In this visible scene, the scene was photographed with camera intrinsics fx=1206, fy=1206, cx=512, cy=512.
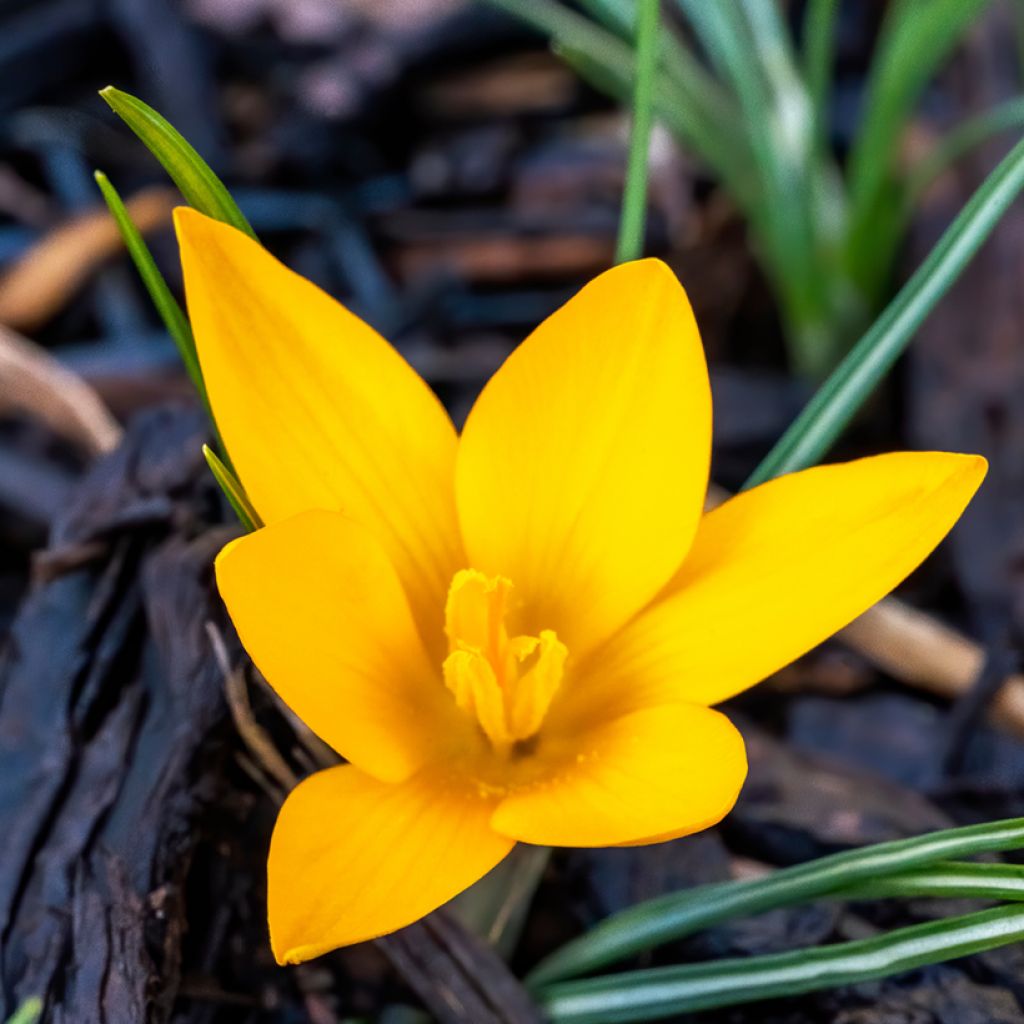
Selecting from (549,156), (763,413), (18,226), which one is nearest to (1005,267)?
(763,413)

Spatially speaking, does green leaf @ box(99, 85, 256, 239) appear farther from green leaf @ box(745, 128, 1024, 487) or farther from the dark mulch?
green leaf @ box(745, 128, 1024, 487)

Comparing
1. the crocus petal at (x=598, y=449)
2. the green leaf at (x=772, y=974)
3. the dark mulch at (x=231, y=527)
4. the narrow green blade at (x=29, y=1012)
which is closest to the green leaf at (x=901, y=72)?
the dark mulch at (x=231, y=527)

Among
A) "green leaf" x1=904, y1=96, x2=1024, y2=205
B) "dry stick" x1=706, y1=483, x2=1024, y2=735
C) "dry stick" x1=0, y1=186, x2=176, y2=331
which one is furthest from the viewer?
"dry stick" x1=0, y1=186, x2=176, y2=331

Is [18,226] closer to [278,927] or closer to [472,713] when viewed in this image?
[472,713]

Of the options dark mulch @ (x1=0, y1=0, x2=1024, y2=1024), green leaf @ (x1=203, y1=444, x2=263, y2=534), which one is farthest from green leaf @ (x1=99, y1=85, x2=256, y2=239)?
dark mulch @ (x1=0, y1=0, x2=1024, y2=1024)

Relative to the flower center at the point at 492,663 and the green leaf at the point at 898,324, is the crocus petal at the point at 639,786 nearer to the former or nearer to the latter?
the flower center at the point at 492,663

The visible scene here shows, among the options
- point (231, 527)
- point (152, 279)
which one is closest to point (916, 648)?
point (231, 527)

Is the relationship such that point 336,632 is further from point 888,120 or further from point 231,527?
point 888,120
